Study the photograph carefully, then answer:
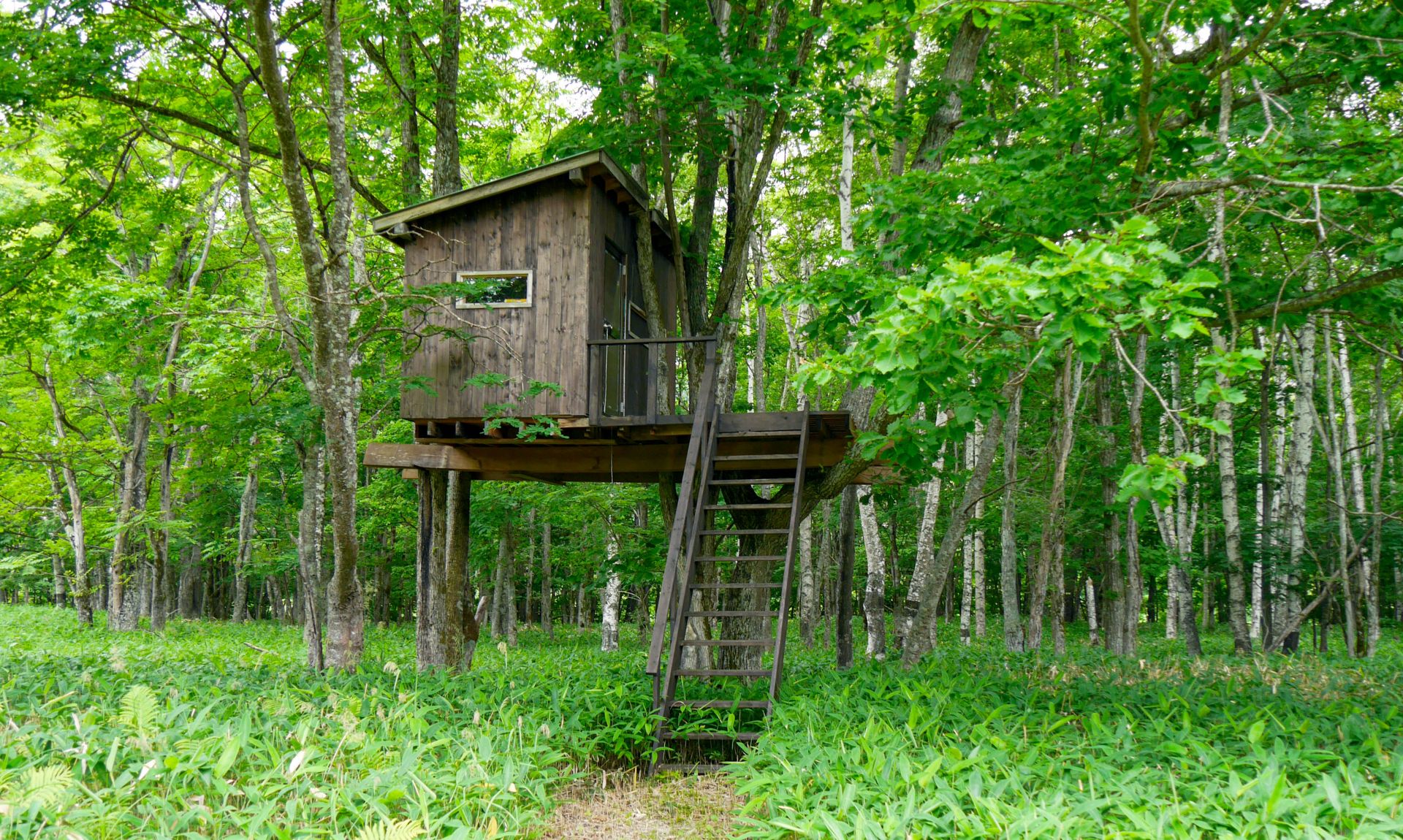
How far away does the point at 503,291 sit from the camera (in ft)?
36.1

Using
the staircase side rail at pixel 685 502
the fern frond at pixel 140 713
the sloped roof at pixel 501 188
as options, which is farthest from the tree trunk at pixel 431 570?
the fern frond at pixel 140 713

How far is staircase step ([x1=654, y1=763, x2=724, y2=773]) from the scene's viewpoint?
7391mm

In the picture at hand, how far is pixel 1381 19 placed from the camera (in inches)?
254

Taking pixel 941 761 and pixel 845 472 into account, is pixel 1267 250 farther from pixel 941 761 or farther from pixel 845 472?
pixel 941 761

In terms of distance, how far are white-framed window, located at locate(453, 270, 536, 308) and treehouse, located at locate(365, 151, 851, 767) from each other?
20 millimetres

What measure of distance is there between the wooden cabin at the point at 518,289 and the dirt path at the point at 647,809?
4.51 metres

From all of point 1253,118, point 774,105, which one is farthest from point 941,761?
point 774,105

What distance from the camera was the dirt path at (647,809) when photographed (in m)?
5.87

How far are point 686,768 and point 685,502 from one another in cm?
250

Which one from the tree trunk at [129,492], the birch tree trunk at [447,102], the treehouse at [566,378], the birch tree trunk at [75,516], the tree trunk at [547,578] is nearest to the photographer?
the treehouse at [566,378]

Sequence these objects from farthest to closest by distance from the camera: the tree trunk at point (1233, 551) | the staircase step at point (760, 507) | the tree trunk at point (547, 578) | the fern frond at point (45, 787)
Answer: the tree trunk at point (547, 578) → the tree trunk at point (1233, 551) → the staircase step at point (760, 507) → the fern frond at point (45, 787)

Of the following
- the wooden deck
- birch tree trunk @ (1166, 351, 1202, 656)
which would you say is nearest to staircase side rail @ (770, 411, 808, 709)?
the wooden deck

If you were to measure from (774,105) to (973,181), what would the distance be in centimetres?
310

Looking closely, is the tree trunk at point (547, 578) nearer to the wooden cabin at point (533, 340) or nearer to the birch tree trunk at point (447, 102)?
the wooden cabin at point (533, 340)
